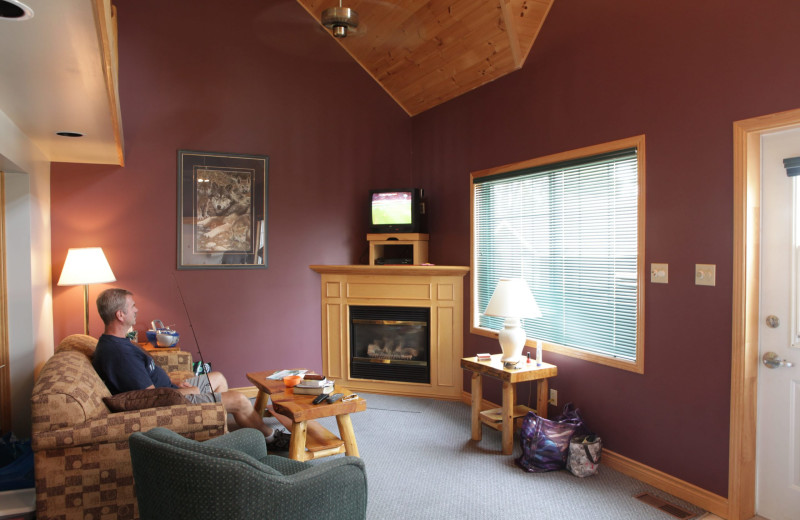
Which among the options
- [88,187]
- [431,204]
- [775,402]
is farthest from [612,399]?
[88,187]

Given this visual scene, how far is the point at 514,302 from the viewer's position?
12.1 ft

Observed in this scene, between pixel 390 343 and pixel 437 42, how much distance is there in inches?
110

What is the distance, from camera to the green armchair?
5.62 feet

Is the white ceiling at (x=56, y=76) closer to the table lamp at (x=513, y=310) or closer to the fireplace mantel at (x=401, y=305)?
the fireplace mantel at (x=401, y=305)

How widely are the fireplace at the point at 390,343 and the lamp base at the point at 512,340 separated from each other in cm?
133

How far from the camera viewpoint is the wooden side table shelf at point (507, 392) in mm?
3592

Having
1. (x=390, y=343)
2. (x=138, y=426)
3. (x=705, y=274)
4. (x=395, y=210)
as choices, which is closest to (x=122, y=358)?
(x=138, y=426)

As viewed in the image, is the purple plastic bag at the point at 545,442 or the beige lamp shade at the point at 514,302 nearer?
the purple plastic bag at the point at 545,442

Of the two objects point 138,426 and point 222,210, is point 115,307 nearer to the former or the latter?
point 138,426

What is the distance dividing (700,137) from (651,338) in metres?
1.18

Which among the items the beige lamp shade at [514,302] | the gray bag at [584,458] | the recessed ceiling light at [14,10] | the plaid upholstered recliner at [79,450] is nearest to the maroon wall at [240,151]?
the beige lamp shade at [514,302]

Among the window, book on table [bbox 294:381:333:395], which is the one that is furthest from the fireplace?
book on table [bbox 294:381:333:395]

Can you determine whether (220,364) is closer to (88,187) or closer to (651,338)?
(88,187)

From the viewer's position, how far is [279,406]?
A: 3.25 m
